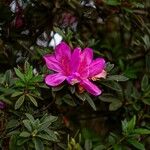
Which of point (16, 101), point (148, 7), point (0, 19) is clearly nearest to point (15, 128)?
point (16, 101)

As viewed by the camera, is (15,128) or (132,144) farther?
(132,144)

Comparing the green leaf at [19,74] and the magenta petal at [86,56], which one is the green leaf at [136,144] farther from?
the green leaf at [19,74]

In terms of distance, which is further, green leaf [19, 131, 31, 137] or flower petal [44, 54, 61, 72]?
flower petal [44, 54, 61, 72]

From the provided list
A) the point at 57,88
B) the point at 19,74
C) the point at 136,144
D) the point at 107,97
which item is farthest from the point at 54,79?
the point at 107,97

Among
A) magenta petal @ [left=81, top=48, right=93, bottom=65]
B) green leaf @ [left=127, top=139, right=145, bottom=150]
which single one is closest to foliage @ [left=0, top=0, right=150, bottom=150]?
green leaf @ [left=127, top=139, right=145, bottom=150]

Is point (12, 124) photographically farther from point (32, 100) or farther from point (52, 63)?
point (52, 63)

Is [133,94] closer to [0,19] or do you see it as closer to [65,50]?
[65,50]

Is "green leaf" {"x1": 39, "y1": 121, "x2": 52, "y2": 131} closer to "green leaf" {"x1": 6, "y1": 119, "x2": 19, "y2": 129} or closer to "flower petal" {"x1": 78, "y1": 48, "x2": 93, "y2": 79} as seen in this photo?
"green leaf" {"x1": 6, "y1": 119, "x2": 19, "y2": 129}
